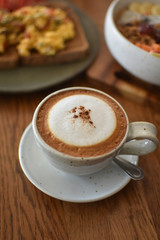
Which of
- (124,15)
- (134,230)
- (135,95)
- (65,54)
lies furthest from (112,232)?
(124,15)

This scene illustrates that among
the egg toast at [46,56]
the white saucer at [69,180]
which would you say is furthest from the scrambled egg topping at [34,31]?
the white saucer at [69,180]

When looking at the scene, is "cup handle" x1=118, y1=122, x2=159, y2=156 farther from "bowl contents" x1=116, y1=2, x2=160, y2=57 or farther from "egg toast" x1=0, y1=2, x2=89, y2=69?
"egg toast" x1=0, y1=2, x2=89, y2=69

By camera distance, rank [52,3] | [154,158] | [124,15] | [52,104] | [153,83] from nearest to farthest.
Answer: [52,104] < [154,158] < [153,83] < [124,15] < [52,3]

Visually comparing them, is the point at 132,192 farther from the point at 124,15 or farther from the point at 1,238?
the point at 124,15

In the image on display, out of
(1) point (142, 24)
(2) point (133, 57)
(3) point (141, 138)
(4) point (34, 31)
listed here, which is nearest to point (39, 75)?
(4) point (34, 31)

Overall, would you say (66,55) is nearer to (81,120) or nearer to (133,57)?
(133,57)
